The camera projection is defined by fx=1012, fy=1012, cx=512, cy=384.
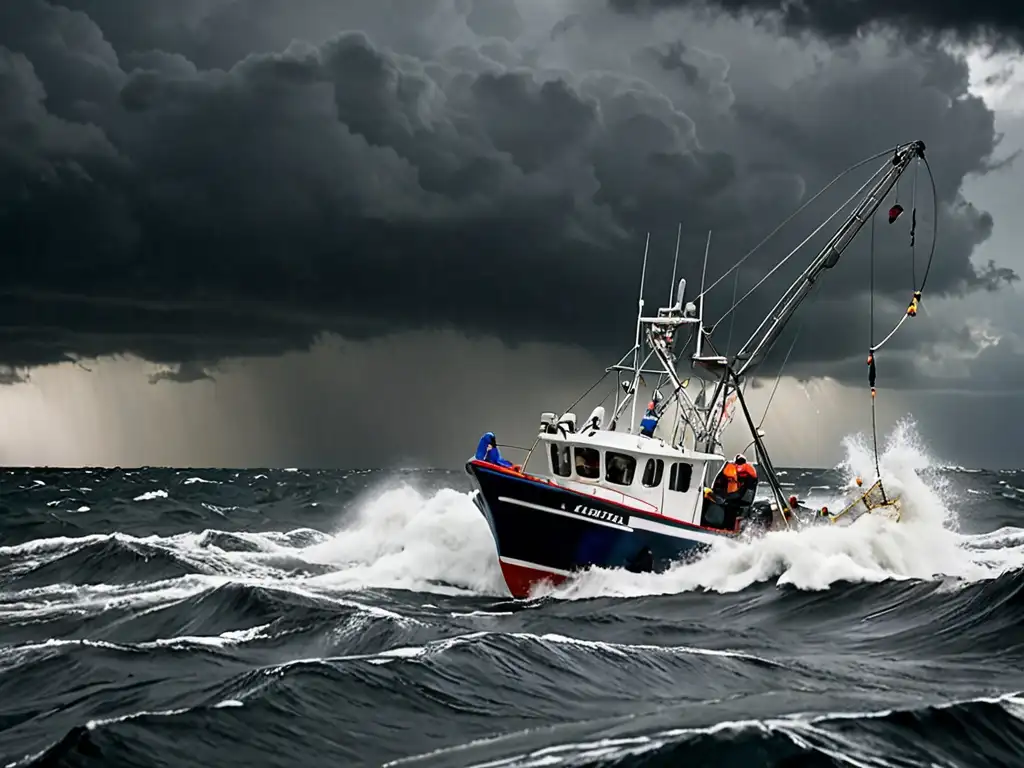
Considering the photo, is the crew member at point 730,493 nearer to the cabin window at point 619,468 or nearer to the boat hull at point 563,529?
the boat hull at point 563,529

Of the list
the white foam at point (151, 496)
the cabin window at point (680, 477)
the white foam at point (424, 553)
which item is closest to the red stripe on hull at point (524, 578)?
the white foam at point (424, 553)

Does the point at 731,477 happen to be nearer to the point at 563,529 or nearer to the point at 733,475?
the point at 733,475

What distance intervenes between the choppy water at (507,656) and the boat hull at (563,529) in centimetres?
52

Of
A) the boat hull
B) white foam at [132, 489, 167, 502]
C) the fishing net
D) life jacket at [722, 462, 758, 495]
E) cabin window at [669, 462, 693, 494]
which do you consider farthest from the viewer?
white foam at [132, 489, 167, 502]

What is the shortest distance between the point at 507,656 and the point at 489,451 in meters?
8.86

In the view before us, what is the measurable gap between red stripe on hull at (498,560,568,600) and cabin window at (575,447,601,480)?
2445mm

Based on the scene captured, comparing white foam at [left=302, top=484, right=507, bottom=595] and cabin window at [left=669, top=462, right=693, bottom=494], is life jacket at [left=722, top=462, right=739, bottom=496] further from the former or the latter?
white foam at [left=302, top=484, right=507, bottom=595]

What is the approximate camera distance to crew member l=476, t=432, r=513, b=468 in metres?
22.6

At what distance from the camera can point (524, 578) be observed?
2261 cm

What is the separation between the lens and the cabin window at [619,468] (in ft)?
75.9

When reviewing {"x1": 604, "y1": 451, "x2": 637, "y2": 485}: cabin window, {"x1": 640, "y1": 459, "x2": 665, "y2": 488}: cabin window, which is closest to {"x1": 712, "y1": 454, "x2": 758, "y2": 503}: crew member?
{"x1": 640, "y1": 459, "x2": 665, "y2": 488}: cabin window

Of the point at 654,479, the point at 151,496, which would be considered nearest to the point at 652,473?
the point at 654,479

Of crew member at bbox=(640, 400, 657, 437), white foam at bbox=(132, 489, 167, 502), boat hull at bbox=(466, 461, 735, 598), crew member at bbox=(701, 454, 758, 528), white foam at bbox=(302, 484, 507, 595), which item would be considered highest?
crew member at bbox=(640, 400, 657, 437)

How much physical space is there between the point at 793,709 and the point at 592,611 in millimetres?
8886
